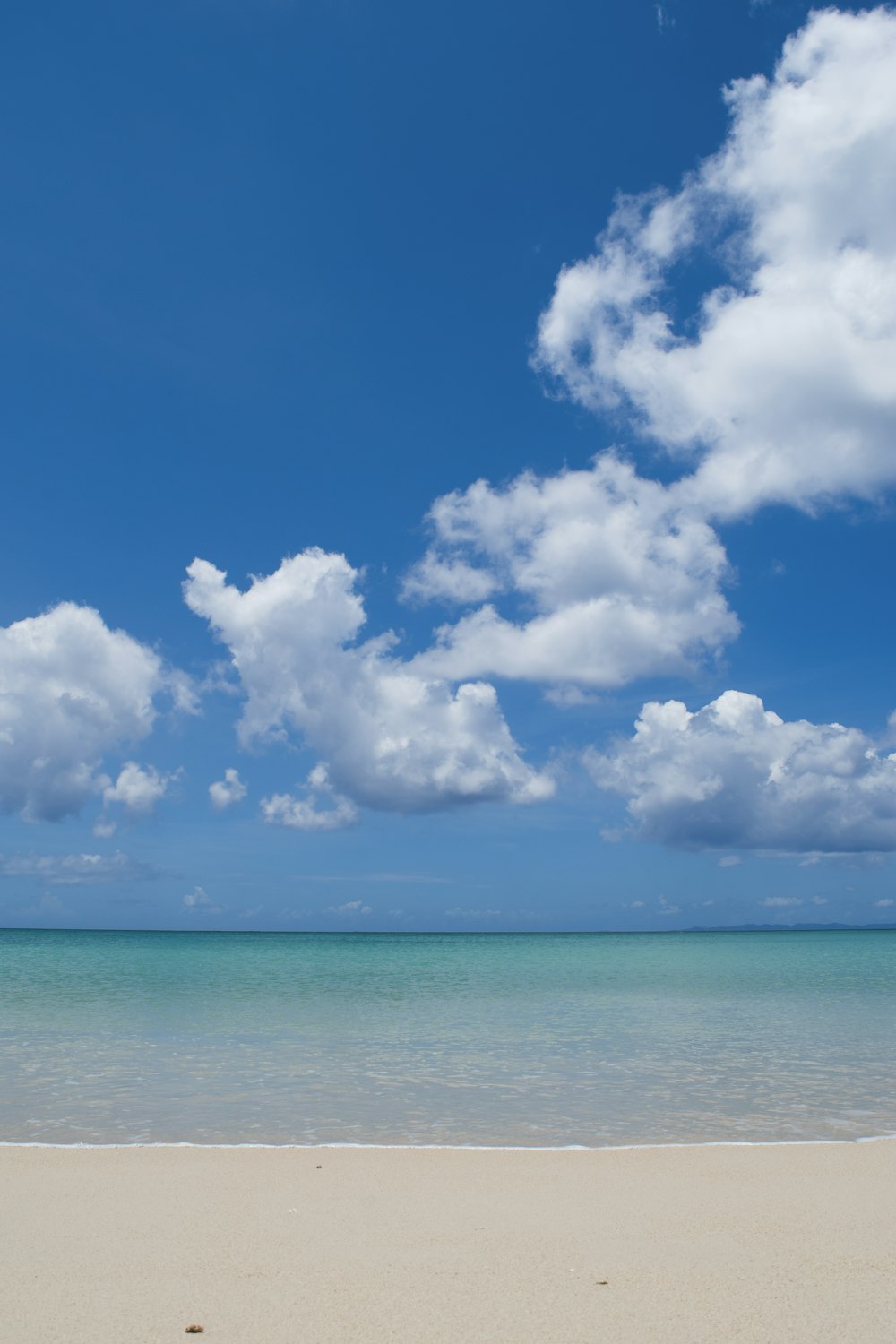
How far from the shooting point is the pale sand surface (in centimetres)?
525

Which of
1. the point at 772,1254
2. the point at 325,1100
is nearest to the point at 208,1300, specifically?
the point at 772,1254

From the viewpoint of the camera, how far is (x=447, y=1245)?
22.0 feet

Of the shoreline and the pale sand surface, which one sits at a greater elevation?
the pale sand surface

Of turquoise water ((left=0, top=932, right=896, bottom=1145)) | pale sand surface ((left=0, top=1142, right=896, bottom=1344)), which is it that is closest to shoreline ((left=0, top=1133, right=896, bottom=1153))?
pale sand surface ((left=0, top=1142, right=896, bottom=1344))

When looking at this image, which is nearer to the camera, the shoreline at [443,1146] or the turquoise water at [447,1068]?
the shoreline at [443,1146]

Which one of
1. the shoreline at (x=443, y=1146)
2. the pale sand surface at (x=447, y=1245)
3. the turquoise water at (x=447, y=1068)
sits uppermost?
the pale sand surface at (x=447, y=1245)

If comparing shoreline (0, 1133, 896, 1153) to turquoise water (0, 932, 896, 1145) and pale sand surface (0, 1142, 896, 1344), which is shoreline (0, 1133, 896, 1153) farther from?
turquoise water (0, 932, 896, 1145)

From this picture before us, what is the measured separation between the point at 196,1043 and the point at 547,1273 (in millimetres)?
14071

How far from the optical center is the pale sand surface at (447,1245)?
207 inches

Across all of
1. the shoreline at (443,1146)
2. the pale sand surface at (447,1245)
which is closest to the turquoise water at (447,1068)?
the shoreline at (443,1146)

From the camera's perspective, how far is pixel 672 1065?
51.9 feet

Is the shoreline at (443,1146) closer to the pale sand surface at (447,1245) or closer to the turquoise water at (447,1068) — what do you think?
the pale sand surface at (447,1245)

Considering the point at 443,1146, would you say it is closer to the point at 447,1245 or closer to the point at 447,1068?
the point at 447,1245

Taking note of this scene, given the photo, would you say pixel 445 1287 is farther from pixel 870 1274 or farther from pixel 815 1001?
pixel 815 1001
